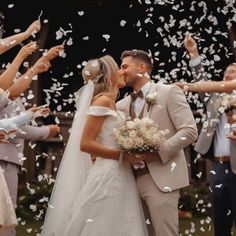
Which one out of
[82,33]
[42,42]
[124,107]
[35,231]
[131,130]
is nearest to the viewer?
[131,130]

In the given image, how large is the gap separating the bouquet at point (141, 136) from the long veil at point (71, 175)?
22.6 inches

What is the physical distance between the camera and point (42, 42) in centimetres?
1090

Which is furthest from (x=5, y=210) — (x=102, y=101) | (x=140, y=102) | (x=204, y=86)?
(x=204, y=86)

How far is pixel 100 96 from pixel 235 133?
3.56ft

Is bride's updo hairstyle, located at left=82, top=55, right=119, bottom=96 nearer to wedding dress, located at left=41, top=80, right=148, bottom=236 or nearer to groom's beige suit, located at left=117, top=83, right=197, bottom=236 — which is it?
wedding dress, located at left=41, top=80, right=148, bottom=236

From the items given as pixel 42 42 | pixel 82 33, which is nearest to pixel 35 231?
pixel 42 42

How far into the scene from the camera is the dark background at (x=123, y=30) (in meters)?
10.9

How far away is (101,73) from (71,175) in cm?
86

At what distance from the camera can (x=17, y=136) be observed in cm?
595

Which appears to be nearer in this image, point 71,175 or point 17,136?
point 71,175

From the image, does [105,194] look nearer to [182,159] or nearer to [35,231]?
[182,159]

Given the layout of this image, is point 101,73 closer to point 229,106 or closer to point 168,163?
point 168,163

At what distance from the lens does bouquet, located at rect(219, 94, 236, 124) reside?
5.95m

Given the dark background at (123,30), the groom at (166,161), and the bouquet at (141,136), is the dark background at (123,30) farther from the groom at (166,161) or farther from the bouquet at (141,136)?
the bouquet at (141,136)
